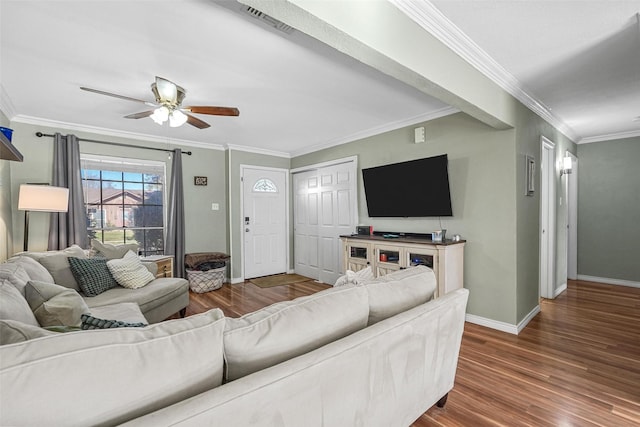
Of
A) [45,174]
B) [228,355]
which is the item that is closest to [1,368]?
[228,355]

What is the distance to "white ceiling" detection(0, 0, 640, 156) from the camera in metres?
1.76

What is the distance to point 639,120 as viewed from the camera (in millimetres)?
3838

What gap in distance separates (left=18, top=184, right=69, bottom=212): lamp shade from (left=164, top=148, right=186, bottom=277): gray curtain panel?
1404mm

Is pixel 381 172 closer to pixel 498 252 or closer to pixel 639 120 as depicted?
pixel 498 252

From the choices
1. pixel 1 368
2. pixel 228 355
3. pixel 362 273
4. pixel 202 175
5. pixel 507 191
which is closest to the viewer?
pixel 1 368

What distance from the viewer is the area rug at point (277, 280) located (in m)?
4.91

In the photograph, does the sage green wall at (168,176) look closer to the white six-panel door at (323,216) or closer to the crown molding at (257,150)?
the crown molding at (257,150)

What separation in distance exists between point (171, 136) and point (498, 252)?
183 inches

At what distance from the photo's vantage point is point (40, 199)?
3.09 meters

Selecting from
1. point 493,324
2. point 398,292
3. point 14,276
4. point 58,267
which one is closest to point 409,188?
point 493,324

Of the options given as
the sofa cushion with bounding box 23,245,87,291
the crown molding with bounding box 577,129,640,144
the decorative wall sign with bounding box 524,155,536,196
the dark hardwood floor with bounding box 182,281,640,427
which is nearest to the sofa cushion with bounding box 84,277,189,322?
the sofa cushion with bounding box 23,245,87,291

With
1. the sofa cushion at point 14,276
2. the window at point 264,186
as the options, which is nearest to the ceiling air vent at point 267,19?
the sofa cushion at point 14,276

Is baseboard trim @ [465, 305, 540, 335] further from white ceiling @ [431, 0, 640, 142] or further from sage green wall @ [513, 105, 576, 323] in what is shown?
white ceiling @ [431, 0, 640, 142]

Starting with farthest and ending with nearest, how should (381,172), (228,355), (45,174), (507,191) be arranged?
(381,172)
(45,174)
(507,191)
(228,355)
